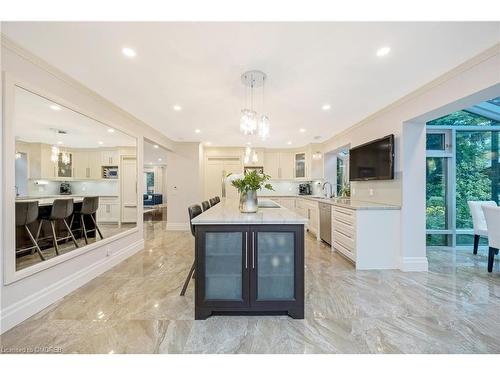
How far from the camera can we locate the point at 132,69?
2.38 metres

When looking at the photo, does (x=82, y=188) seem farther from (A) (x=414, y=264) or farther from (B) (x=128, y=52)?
(A) (x=414, y=264)

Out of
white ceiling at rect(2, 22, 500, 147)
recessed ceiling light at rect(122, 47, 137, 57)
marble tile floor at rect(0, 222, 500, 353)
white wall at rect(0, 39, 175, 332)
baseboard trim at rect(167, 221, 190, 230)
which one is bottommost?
marble tile floor at rect(0, 222, 500, 353)

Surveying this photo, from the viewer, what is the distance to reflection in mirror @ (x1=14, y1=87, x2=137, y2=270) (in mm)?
2143

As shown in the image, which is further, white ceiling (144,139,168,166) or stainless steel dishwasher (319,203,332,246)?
white ceiling (144,139,168,166)

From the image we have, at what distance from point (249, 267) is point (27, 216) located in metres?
2.17

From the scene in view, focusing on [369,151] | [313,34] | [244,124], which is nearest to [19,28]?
[244,124]

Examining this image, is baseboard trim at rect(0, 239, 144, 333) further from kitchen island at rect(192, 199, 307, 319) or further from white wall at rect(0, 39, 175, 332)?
kitchen island at rect(192, 199, 307, 319)

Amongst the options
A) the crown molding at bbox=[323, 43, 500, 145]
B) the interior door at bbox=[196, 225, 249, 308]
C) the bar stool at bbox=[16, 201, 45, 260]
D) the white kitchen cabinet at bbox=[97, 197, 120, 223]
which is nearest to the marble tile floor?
the interior door at bbox=[196, 225, 249, 308]

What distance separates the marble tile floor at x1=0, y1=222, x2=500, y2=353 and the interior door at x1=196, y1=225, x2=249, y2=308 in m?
0.20

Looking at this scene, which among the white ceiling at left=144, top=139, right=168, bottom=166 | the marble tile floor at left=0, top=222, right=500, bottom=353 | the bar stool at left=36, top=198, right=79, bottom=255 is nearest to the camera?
the marble tile floor at left=0, top=222, right=500, bottom=353

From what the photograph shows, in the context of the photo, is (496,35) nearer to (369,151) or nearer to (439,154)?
(369,151)

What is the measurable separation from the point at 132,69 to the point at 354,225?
3476mm

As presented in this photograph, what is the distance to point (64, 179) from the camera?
2777 millimetres

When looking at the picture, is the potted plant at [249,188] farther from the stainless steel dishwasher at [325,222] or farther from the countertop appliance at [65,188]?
the stainless steel dishwasher at [325,222]
